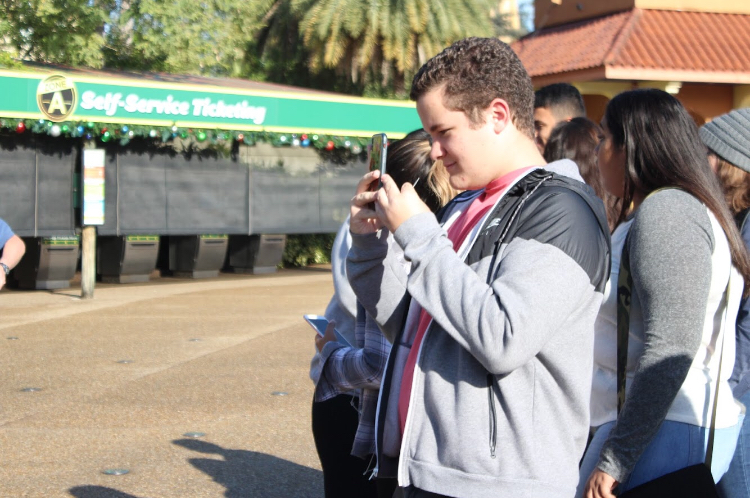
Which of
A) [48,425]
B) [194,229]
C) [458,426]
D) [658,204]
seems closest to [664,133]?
[658,204]

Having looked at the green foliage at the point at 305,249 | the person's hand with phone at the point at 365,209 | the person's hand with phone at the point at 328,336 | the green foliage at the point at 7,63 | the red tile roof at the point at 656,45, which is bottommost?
the green foliage at the point at 305,249

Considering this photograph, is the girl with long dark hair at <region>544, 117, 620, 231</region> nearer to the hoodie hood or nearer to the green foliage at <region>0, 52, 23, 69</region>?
the hoodie hood

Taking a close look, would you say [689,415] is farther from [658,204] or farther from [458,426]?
[458,426]

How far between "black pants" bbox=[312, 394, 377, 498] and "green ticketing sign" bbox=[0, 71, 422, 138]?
1170 cm

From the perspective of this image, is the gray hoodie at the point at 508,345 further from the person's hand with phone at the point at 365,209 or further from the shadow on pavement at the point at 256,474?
the shadow on pavement at the point at 256,474

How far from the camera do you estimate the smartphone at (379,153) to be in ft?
7.61

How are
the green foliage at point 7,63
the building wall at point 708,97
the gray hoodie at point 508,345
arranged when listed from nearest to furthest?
the gray hoodie at point 508,345
the green foliage at point 7,63
the building wall at point 708,97

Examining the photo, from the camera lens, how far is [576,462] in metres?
2.14

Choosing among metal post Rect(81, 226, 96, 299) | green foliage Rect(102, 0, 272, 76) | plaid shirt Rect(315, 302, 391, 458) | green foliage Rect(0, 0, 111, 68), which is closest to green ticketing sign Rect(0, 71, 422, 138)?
metal post Rect(81, 226, 96, 299)

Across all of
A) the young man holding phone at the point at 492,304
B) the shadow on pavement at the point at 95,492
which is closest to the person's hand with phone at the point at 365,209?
the young man holding phone at the point at 492,304

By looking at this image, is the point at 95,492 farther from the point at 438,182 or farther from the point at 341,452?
the point at 438,182

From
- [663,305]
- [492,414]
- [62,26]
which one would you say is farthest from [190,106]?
[492,414]

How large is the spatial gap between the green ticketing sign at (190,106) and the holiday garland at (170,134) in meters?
0.09

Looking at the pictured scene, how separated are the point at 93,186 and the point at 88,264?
116 centimetres
